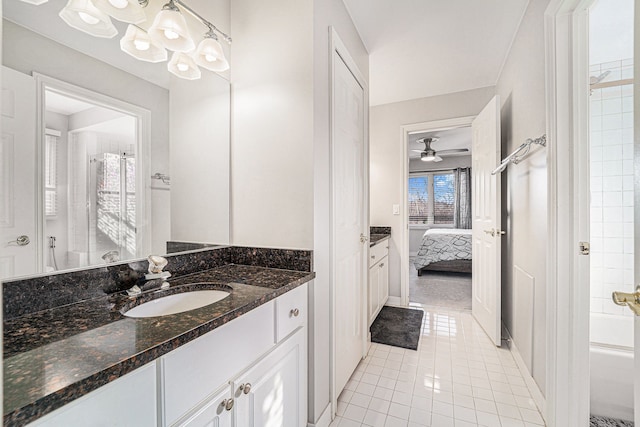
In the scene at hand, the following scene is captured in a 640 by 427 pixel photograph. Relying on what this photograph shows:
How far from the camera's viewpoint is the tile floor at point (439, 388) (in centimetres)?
163

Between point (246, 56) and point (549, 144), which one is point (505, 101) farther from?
point (246, 56)

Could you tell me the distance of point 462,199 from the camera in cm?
686

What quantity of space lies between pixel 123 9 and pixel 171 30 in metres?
0.18

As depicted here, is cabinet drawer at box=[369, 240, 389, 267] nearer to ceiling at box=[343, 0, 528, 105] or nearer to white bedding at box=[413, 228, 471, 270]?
ceiling at box=[343, 0, 528, 105]

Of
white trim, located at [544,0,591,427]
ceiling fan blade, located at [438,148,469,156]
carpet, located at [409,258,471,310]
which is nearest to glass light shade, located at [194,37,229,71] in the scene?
white trim, located at [544,0,591,427]

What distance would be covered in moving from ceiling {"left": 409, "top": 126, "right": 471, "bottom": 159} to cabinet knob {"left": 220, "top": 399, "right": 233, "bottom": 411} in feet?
14.5

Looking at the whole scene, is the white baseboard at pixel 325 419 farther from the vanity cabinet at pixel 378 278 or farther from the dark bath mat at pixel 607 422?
the dark bath mat at pixel 607 422

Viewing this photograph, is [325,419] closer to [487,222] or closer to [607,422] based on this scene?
[607,422]

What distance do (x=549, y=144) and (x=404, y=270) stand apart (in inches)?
85.1

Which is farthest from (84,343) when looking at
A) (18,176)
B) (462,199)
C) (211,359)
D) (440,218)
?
(440,218)

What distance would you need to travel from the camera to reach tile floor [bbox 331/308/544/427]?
1634mm

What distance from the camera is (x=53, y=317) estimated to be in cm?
86

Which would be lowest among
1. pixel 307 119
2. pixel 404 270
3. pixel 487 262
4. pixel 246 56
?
pixel 404 270

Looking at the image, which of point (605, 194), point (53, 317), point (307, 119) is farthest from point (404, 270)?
point (53, 317)
